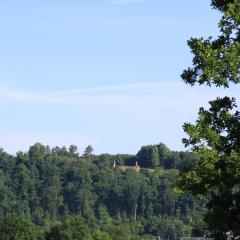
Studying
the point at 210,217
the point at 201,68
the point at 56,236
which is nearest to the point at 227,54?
the point at 201,68

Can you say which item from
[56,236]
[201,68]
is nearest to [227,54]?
[201,68]

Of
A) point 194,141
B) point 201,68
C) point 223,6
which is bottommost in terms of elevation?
point 194,141

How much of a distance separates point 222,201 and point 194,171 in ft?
13.5

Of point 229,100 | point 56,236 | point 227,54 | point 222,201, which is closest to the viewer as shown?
point 227,54

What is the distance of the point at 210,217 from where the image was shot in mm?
35094

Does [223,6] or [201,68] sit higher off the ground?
[223,6]

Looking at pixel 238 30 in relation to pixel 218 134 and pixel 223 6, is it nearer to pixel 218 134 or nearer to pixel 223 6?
pixel 223 6

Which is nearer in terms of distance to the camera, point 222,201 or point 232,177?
point 232,177

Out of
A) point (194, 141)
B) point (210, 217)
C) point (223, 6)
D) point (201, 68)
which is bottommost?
point (210, 217)

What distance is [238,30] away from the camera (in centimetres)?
3291

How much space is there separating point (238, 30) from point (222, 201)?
23.4 ft

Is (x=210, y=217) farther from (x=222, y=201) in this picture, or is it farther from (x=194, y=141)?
(x=194, y=141)

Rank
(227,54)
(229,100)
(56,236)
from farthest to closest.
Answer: (56,236) → (229,100) → (227,54)

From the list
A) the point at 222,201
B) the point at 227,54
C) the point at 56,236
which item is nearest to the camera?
the point at 227,54
